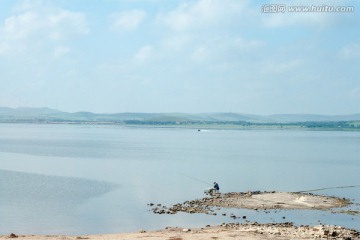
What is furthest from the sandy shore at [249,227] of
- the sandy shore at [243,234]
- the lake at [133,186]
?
the lake at [133,186]

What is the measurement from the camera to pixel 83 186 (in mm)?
46031

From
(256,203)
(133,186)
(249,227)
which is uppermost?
(249,227)

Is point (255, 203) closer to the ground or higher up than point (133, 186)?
higher up

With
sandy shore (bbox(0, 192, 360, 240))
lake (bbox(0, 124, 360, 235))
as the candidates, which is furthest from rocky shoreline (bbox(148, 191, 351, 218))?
lake (bbox(0, 124, 360, 235))

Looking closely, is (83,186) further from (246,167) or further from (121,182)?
(246,167)

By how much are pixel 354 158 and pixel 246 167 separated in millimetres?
28563

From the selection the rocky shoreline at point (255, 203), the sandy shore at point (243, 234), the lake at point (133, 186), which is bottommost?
the lake at point (133, 186)

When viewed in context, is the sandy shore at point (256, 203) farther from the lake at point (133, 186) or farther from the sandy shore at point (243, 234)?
the sandy shore at point (243, 234)

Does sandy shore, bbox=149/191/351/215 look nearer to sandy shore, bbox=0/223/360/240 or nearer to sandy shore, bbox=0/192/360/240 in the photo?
sandy shore, bbox=0/192/360/240

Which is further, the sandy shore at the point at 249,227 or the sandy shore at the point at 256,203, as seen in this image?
the sandy shore at the point at 256,203

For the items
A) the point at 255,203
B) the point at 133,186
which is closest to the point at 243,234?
the point at 255,203

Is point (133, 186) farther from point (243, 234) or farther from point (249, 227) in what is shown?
point (243, 234)

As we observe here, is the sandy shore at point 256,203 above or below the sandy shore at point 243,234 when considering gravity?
below

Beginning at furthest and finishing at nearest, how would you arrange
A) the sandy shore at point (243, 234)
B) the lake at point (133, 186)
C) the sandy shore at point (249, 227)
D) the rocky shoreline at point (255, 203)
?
the rocky shoreline at point (255, 203) < the lake at point (133, 186) < the sandy shore at point (249, 227) < the sandy shore at point (243, 234)
